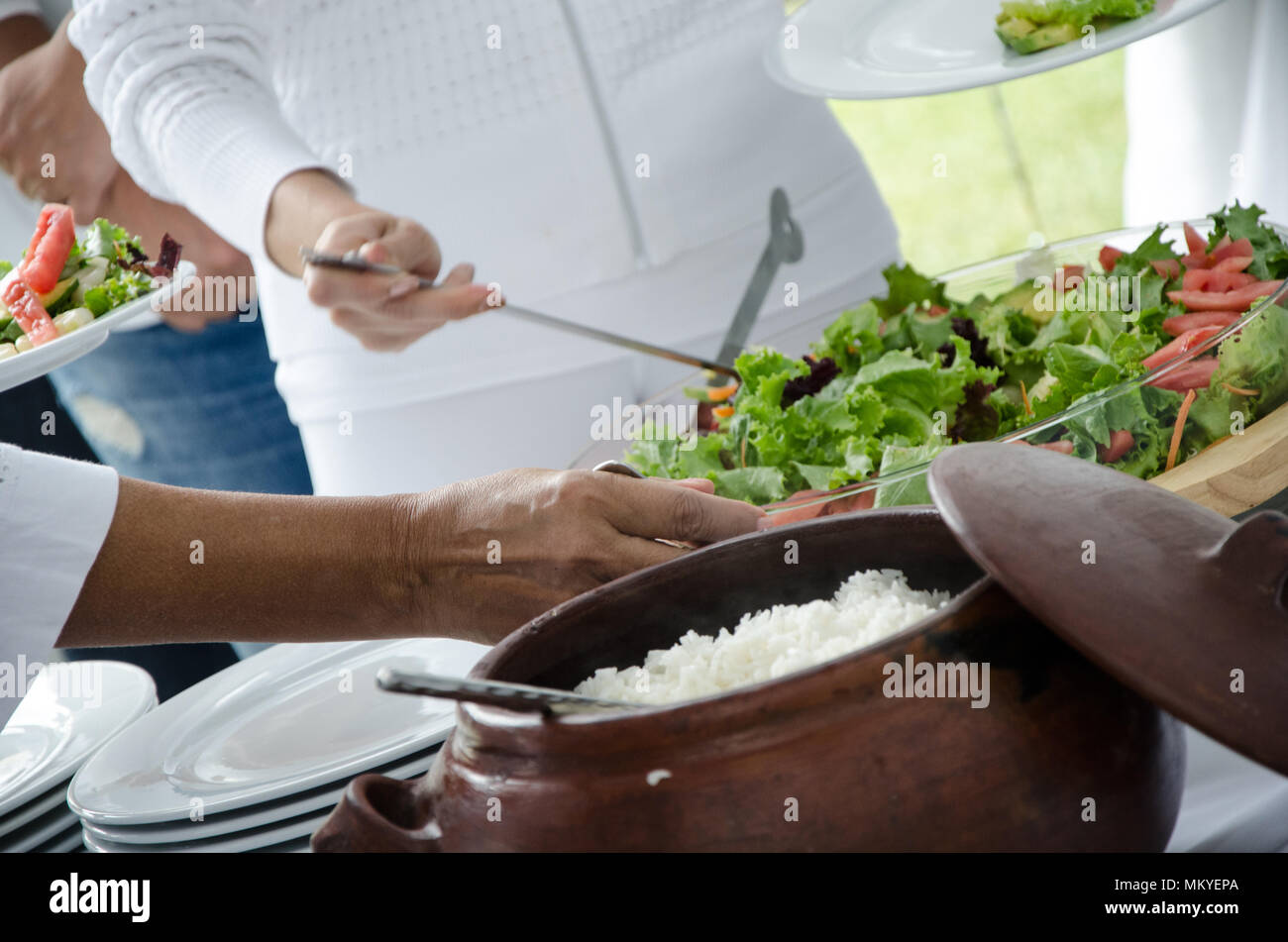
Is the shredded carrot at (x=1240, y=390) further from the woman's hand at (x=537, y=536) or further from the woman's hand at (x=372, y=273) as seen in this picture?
the woman's hand at (x=372, y=273)

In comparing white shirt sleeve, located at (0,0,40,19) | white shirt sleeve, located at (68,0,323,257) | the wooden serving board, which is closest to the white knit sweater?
white shirt sleeve, located at (68,0,323,257)

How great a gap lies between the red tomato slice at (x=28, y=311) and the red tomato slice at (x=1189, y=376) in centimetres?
143

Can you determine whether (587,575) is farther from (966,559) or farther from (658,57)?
(658,57)

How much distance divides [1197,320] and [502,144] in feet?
3.03

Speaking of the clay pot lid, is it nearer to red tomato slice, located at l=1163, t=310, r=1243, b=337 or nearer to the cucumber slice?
red tomato slice, located at l=1163, t=310, r=1243, b=337

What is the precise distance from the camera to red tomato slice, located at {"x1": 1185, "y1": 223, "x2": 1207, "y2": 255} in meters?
1.30

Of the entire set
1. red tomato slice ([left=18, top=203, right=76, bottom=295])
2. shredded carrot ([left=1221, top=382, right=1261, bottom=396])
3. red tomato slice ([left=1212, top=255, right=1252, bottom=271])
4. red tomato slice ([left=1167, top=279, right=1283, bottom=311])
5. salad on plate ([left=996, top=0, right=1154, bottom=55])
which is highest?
salad on plate ([left=996, top=0, right=1154, bottom=55])

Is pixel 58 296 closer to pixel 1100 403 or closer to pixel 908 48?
pixel 908 48

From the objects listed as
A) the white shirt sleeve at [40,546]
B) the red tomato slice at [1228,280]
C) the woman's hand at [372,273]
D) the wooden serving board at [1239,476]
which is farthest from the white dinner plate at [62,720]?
the red tomato slice at [1228,280]

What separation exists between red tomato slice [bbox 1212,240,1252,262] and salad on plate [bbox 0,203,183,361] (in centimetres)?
140

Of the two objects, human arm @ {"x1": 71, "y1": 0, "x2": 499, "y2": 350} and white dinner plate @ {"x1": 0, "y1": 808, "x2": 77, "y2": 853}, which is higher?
human arm @ {"x1": 71, "y1": 0, "x2": 499, "y2": 350}

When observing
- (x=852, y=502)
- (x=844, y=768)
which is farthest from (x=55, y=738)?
(x=844, y=768)
